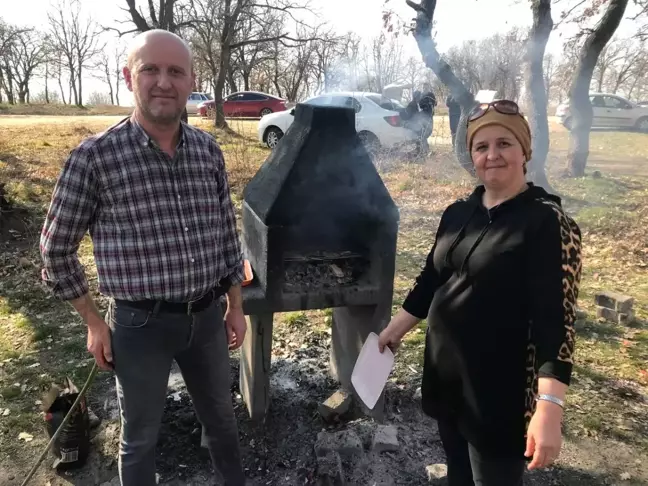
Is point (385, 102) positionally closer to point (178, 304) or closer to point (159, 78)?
point (159, 78)

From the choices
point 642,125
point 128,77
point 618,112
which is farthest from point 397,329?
point 642,125

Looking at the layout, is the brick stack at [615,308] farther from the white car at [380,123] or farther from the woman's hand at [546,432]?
the white car at [380,123]

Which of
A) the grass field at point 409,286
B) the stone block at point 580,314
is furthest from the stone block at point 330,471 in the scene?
the stone block at point 580,314

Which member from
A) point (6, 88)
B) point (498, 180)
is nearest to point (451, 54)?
point (498, 180)

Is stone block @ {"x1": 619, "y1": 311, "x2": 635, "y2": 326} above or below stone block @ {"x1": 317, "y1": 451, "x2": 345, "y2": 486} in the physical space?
above

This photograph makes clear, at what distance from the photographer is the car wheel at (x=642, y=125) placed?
18297 millimetres

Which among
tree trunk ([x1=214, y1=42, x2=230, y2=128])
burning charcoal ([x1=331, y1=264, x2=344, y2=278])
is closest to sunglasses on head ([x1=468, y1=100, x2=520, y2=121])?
burning charcoal ([x1=331, y1=264, x2=344, y2=278])

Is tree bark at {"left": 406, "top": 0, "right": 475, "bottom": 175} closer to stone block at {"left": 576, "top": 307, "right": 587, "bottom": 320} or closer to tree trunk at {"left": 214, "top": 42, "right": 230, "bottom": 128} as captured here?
stone block at {"left": 576, "top": 307, "right": 587, "bottom": 320}

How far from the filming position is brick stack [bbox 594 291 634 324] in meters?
4.26

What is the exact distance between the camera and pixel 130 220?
1.72m

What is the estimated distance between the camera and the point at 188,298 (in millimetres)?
1854

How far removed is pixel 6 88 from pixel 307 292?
47.8 meters

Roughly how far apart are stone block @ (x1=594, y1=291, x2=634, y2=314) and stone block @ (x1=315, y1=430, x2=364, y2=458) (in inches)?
119

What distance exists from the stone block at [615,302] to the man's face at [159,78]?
13.8ft
